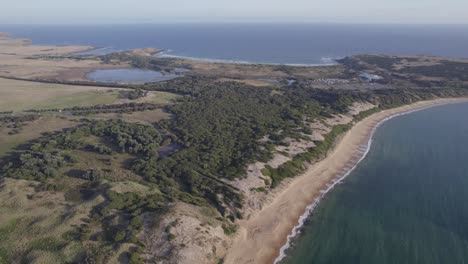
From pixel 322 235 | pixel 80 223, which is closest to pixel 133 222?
pixel 80 223

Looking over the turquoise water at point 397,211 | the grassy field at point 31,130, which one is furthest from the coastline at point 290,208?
the grassy field at point 31,130

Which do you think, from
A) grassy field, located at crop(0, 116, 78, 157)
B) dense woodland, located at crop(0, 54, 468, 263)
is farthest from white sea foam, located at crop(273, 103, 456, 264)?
grassy field, located at crop(0, 116, 78, 157)

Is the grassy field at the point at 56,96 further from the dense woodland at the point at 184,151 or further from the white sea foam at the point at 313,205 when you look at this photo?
the white sea foam at the point at 313,205

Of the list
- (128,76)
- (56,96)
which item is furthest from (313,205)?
(128,76)

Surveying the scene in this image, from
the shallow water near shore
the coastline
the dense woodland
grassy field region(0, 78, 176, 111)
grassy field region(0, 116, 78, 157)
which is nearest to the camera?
the coastline

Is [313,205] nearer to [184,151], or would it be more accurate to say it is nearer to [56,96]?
[184,151]

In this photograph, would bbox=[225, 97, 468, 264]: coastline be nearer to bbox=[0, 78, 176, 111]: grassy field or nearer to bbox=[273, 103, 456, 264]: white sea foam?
bbox=[273, 103, 456, 264]: white sea foam

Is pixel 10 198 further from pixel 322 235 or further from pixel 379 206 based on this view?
pixel 379 206
